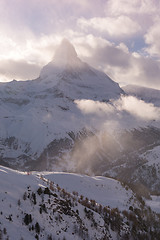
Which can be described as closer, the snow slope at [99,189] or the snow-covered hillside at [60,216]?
the snow-covered hillside at [60,216]

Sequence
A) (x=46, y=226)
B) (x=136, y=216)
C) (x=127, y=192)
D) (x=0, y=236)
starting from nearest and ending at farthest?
(x=0, y=236), (x=46, y=226), (x=136, y=216), (x=127, y=192)

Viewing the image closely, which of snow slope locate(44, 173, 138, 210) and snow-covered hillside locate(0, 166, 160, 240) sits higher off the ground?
snow-covered hillside locate(0, 166, 160, 240)

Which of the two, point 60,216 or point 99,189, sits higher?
point 60,216

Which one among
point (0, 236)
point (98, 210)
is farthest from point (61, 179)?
point (0, 236)

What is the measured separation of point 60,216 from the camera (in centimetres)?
2030

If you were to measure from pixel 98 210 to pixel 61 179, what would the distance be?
1246cm

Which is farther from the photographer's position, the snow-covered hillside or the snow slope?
the snow slope

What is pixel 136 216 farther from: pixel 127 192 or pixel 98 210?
pixel 127 192

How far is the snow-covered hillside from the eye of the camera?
17.4 m

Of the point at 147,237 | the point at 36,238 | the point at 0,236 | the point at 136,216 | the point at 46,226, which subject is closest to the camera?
the point at 0,236

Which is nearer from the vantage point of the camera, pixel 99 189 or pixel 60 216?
pixel 60 216

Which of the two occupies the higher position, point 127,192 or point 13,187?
point 13,187

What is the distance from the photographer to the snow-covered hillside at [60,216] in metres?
17.4

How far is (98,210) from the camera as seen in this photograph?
25.1 meters
